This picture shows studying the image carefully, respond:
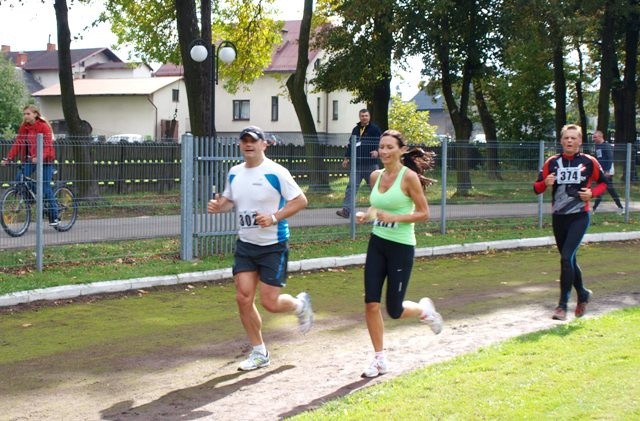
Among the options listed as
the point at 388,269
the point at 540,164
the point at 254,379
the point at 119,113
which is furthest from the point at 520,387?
the point at 119,113

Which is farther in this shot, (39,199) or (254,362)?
(39,199)

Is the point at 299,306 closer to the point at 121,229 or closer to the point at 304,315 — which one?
the point at 304,315

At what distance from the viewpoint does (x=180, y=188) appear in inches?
509

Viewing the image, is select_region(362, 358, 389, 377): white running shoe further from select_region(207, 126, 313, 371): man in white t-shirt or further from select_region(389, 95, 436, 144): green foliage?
select_region(389, 95, 436, 144): green foliage

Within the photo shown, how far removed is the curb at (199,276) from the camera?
1045cm

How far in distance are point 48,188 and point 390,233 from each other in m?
6.25

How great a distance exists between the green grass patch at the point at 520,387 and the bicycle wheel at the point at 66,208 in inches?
255

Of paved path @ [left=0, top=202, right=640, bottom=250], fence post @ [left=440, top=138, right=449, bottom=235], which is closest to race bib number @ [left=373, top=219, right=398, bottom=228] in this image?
paved path @ [left=0, top=202, right=640, bottom=250]

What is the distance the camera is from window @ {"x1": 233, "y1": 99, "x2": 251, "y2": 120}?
74.4 m

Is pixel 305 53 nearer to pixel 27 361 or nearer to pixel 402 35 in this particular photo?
pixel 402 35

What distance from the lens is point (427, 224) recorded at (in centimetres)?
1777

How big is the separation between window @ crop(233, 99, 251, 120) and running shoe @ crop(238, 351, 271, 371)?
67491mm

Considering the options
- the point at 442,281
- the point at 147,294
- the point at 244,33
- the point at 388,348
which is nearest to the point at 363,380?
the point at 388,348

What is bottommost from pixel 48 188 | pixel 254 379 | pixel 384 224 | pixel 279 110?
pixel 254 379
